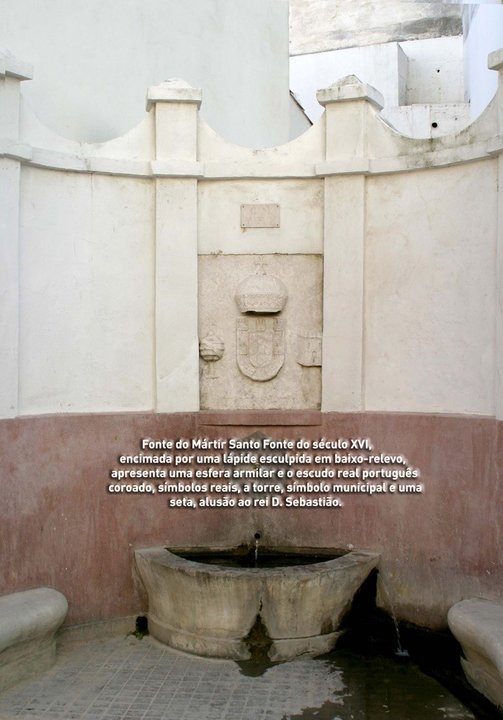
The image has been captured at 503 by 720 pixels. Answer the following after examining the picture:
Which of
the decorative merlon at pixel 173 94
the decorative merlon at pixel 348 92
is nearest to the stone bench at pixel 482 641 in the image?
the decorative merlon at pixel 348 92

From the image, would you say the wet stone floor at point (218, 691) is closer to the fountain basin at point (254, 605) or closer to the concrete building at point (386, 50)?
the fountain basin at point (254, 605)

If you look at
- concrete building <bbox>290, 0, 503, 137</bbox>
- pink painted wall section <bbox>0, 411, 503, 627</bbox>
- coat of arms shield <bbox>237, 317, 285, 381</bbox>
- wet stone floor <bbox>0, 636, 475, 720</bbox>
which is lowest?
wet stone floor <bbox>0, 636, 475, 720</bbox>

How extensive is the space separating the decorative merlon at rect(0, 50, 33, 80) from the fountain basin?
3419 mm

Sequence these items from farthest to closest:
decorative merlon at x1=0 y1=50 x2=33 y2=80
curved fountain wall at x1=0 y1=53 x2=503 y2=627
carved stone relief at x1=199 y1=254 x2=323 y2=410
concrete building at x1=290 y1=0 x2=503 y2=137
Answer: concrete building at x1=290 y1=0 x2=503 y2=137 → carved stone relief at x1=199 y1=254 x2=323 y2=410 → curved fountain wall at x1=0 y1=53 x2=503 y2=627 → decorative merlon at x1=0 y1=50 x2=33 y2=80

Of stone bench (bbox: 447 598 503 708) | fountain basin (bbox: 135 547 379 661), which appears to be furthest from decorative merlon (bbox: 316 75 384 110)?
stone bench (bbox: 447 598 503 708)

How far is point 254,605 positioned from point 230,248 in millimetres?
2685

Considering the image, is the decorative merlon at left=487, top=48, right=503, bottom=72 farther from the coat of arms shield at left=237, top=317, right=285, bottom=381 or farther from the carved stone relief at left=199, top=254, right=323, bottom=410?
the coat of arms shield at left=237, top=317, right=285, bottom=381

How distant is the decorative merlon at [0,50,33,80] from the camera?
5.29 m

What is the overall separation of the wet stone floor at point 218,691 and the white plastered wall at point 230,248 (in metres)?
1.77

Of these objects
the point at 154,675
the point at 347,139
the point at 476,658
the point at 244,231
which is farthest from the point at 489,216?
the point at 154,675

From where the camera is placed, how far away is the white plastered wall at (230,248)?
18.4 ft

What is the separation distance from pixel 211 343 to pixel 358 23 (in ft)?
36.4

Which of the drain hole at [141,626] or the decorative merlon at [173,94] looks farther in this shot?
the decorative merlon at [173,94]

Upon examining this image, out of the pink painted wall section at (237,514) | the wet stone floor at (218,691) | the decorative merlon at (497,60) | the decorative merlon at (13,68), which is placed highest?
the decorative merlon at (497,60)
